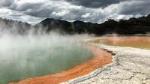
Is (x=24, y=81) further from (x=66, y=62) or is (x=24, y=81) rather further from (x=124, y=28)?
(x=124, y=28)

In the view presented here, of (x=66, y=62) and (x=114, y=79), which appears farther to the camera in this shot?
(x=66, y=62)

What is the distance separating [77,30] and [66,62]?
78.4 metres

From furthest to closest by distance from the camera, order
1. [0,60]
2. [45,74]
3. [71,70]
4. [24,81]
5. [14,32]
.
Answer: [14,32] < [0,60] < [71,70] < [45,74] < [24,81]

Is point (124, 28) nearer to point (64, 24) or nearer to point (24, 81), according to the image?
point (64, 24)

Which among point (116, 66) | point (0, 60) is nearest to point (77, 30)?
point (0, 60)

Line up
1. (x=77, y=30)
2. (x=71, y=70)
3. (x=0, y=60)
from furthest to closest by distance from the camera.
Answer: (x=77, y=30) < (x=0, y=60) < (x=71, y=70)

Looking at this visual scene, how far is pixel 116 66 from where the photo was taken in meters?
27.8

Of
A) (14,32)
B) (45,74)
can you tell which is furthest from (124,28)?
(45,74)

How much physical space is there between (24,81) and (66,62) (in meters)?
10.3

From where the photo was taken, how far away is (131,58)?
32.8 m

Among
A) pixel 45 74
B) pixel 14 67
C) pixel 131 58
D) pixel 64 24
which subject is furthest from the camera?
pixel 64 24

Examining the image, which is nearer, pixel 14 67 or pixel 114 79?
pixel 114 79

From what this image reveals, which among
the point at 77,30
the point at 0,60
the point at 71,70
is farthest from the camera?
the point at 77,30

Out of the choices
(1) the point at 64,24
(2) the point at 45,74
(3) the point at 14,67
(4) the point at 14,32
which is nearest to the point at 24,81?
(2) the point at 45,74
